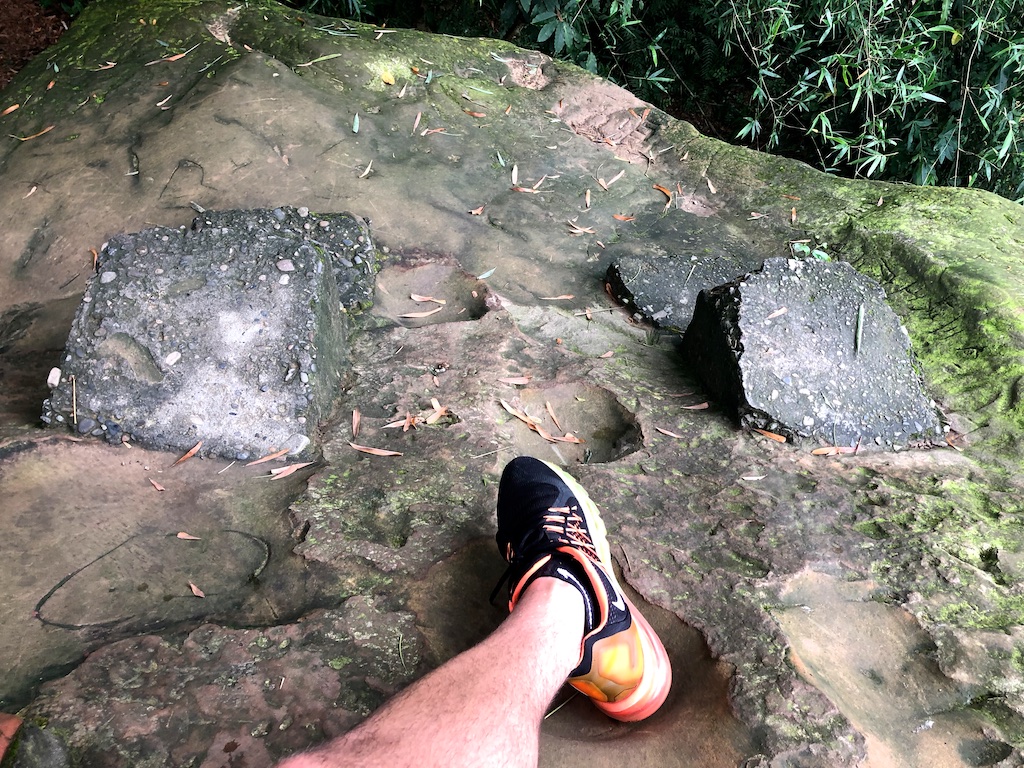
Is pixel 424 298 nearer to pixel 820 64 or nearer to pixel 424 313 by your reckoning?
pixel 424 313

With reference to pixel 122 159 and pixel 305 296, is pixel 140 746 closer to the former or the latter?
pixel 305 296

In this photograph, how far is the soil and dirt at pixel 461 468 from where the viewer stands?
1361 millimetres

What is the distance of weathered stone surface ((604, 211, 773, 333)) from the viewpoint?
9.16 ft

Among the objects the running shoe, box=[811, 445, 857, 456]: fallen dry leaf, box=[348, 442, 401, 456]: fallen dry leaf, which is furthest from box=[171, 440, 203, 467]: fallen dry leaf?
box=[811, 445, 857, 456]: fallen dry leaf

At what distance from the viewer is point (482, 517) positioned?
1.80 meters

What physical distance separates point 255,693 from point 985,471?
2014 mm

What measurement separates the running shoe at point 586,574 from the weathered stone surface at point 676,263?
3.79ft

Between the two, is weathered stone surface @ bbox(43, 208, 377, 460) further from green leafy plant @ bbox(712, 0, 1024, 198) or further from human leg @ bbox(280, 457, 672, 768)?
green leafy plant @ bbox(712, 0, 1024, 198)

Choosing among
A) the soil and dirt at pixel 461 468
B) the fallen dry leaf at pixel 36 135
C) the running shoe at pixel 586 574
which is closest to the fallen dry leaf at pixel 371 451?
the soil and dirt at pixel 461 468

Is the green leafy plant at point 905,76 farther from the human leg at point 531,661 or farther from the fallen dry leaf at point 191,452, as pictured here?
the fallen dry leaf at point 191,452

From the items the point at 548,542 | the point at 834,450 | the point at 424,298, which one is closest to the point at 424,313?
the point at 424,298

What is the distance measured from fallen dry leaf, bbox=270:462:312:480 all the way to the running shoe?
21.6 inches

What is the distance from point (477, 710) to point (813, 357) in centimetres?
159

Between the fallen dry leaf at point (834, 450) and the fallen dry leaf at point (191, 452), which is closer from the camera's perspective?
the fallen dry leaf at point (191, 452)
